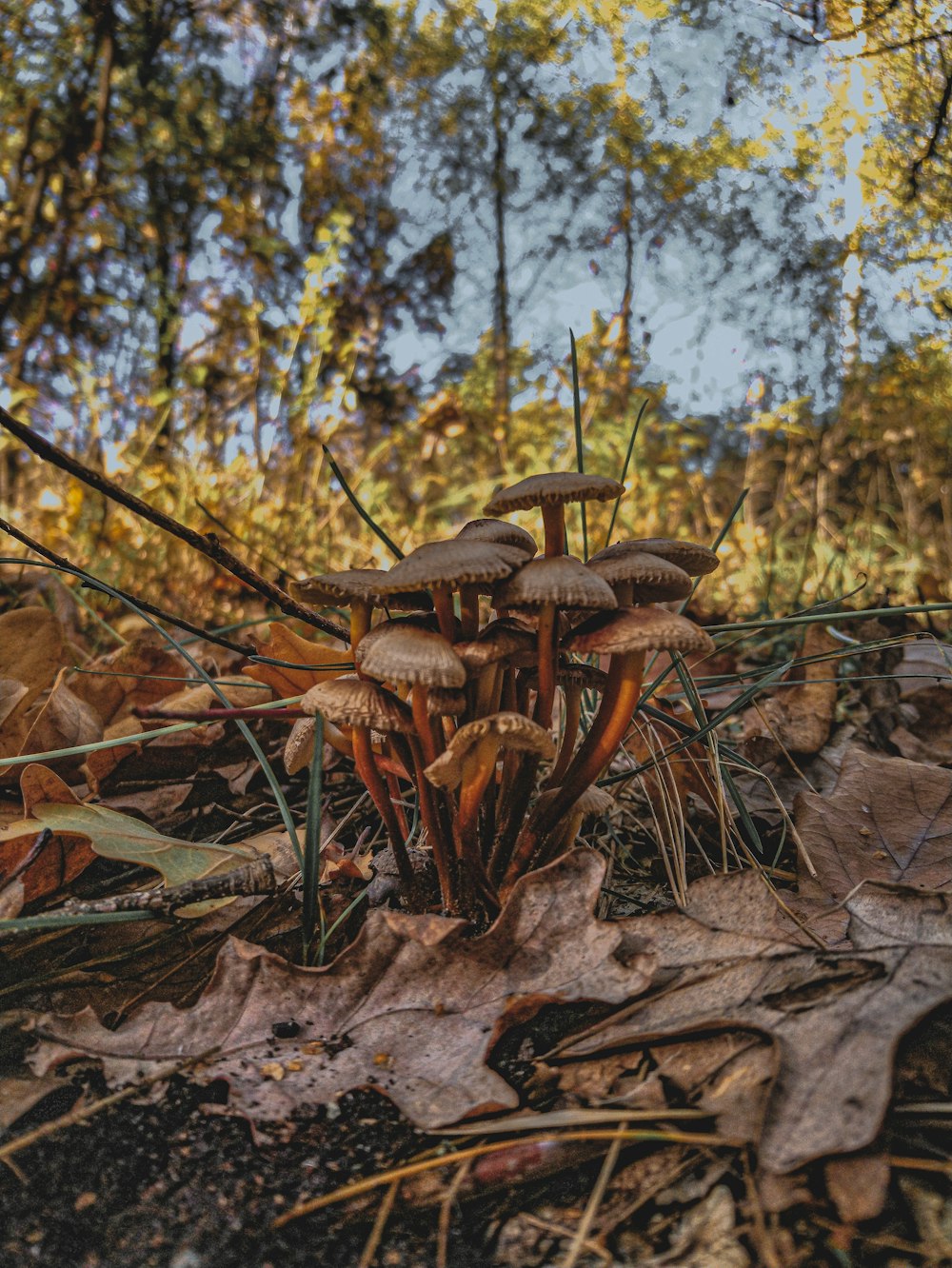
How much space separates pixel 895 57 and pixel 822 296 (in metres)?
5.02

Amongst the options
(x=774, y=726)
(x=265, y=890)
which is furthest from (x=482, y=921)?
(x=774, y=726)

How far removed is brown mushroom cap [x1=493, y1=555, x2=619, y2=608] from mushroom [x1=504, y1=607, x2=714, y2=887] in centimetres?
4

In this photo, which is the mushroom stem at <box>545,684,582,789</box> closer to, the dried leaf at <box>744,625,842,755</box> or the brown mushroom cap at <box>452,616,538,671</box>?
the brown mushroom cap at <box>452,616,538,671</box>

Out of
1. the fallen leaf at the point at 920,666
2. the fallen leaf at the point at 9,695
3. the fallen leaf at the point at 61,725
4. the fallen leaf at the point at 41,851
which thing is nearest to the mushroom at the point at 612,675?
the fallen leaf at the point at 41,851

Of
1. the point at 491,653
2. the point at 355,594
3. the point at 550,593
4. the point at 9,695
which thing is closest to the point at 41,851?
the point at 9,695

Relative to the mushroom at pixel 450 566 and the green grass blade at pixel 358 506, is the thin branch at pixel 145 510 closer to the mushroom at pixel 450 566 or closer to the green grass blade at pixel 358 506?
the green grass blade at pixel 358 506

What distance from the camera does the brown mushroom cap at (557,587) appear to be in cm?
92

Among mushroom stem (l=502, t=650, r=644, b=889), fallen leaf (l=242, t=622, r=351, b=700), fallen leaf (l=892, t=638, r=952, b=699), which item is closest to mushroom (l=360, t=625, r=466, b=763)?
mushroom stem (l=502, t=650, r=644, b=889)

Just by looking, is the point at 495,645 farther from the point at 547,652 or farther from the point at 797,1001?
the point at 797,1001

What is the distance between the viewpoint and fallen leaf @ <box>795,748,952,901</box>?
1167 mm

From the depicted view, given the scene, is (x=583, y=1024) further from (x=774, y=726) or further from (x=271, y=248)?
(x=271, y=248)

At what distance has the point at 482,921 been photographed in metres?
1.09

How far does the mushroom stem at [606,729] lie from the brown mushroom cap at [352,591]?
10.5 inches

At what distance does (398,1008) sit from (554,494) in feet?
2.06
